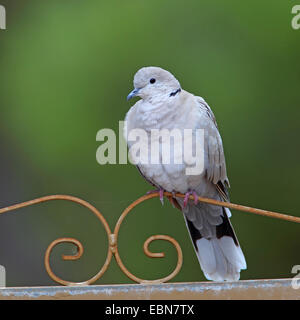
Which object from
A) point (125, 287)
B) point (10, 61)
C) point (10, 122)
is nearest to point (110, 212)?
point (10, 122)

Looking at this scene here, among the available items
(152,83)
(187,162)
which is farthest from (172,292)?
(152,83)

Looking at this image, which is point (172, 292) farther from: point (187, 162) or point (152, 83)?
point (152, 83)

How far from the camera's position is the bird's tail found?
8.94 ft

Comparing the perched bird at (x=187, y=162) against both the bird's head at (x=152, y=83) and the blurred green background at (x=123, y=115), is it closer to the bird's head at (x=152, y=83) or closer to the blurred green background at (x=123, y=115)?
the bird's head at (x=152, y=83)

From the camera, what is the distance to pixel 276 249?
4250 millimetres

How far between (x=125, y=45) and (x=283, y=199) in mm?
1345

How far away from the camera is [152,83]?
273 cm

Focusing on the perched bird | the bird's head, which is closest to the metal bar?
the perched bird

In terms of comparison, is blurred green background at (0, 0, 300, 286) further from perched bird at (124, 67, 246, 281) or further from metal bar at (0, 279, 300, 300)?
metal bar at (0, 279, 300, 300)

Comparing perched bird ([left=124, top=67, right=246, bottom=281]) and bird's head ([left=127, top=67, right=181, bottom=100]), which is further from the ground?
bird's head ([left=127, top=67, right=181, bottom=100])

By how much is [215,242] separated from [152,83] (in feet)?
2.22

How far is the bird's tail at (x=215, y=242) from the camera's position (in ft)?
8.94

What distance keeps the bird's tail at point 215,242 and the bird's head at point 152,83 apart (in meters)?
0.49
